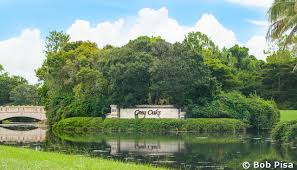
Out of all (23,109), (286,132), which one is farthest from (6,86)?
(286,132)

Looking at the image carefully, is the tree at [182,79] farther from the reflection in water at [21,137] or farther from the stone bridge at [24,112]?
the stone bridge at [24,112]

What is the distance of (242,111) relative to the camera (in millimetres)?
56281

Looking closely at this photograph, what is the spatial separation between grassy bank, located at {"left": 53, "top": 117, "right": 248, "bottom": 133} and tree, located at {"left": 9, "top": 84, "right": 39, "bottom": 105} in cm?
3926

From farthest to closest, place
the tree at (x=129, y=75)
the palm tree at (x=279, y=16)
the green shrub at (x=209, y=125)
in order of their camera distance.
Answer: the tree at (x=129, y=75)
the green shrub at (x=209, y=125)
the palm tree at (x=279, y=16)

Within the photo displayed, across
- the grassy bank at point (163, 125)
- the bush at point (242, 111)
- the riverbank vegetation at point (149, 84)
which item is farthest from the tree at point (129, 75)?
the bush at point (242, 111)

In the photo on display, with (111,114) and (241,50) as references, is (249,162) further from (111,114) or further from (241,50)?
(241,50)

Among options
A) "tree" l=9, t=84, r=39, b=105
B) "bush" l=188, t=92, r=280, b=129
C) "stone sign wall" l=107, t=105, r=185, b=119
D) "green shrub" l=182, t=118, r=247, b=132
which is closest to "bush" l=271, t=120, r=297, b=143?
"green shrub" l=182, t=118, r=247, b=132

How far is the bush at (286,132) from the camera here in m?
33.2

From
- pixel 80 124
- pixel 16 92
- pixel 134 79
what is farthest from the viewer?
pixel 16 92

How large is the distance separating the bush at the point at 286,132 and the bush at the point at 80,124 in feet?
76.7

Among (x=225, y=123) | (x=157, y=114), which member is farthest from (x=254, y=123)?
(x=157, y=114)

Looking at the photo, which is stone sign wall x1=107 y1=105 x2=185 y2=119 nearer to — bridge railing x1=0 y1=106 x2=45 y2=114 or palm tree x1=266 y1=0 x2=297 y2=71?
bridge railing x1=0 y1=106 x2=45 y2=114

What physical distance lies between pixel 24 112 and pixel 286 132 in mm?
48334

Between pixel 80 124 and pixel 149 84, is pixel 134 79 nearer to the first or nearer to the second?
pixel 149 84
